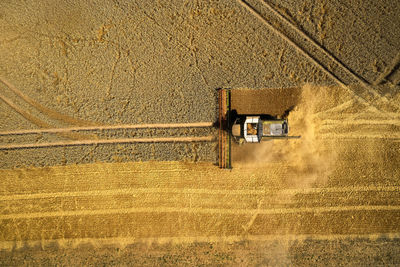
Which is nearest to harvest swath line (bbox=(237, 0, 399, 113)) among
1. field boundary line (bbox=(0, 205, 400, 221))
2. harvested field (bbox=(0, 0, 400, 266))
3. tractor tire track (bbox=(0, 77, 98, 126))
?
harvested field (bbox=(0, 0, 400, 266))

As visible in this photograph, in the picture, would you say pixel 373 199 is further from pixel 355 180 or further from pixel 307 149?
pixel 307 149

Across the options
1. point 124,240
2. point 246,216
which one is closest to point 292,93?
point 246,216

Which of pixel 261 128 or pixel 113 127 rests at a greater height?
pixel 113 127

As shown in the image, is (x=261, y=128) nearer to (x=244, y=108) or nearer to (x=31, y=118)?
(x=244, y=108)

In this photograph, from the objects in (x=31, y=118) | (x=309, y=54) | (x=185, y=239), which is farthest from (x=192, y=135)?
(x=31, y=118)

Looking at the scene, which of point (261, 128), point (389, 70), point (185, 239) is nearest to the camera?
point (261, 128)

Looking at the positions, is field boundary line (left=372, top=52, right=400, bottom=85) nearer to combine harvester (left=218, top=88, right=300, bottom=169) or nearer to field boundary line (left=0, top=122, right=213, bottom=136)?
combine harvester (left=218, top=88, right=300, bottom=169)

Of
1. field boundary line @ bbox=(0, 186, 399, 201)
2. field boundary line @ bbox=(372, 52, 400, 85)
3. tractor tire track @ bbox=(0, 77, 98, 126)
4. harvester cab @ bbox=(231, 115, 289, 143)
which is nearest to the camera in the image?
harvester cab @ bbox=(231, 115, 289, 143)

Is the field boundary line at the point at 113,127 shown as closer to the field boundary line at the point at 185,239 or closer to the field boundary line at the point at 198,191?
the field boundary line at the point at 198,191
